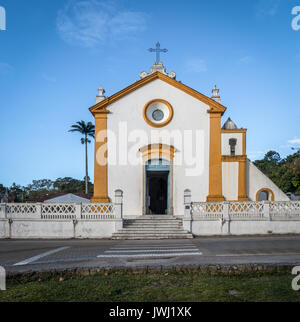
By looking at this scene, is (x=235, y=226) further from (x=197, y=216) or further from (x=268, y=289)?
(x=268, y=289)

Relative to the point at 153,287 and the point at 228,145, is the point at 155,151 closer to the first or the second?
the point at 228,145

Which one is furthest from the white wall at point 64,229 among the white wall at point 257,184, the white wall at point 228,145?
the white wall at point 228,145

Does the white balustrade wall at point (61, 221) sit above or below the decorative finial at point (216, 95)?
below

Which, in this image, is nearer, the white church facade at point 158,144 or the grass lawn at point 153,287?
the grass lawn at point 153,287

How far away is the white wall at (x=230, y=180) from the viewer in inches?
648

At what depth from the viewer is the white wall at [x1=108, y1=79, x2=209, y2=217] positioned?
15.6m

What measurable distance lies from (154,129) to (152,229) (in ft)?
19.7

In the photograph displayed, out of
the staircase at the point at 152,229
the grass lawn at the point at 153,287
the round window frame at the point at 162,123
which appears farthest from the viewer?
the round window frame at the point at 162,123

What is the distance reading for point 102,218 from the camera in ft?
41.6

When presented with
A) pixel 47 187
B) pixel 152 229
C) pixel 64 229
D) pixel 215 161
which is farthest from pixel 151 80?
pixel 47 187

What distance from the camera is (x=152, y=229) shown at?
1276 centimetres

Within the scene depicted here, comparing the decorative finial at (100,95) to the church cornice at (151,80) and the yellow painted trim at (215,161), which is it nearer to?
the church cornice at (151,80)

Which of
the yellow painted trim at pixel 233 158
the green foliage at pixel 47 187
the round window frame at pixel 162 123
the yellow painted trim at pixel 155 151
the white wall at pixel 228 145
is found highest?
the round window frame at pixel 162 123

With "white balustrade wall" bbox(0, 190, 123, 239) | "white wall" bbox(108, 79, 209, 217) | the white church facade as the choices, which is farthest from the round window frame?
"white balustrade wall" bbox(0, 190, 123, 239)
